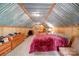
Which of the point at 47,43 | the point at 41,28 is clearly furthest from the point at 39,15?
the point at 47,43

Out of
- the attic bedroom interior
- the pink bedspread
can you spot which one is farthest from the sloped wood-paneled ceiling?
the pink bedspread

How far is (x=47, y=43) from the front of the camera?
50.5 inches

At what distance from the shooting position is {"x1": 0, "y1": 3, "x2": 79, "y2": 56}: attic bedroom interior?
4.01ft

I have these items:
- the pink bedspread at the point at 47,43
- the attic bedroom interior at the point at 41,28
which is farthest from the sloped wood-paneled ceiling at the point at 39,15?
the pink bedspread at the point at 47,43

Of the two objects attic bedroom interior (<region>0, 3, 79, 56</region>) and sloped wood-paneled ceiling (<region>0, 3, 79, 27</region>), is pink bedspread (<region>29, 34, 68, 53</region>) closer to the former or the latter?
attic bedroom interior (<region>0, 3, 79, 56</region>)

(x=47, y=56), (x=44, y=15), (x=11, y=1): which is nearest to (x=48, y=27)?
(x=44, y=15)

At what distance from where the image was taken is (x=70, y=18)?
1.26m

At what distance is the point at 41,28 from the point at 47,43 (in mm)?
117

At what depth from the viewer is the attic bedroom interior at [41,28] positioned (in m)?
1.22

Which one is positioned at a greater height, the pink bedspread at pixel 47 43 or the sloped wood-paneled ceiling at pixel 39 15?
the sloped wood-paneled ceiling at pixel 39 15

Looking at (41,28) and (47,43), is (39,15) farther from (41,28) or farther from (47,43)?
(47,43)

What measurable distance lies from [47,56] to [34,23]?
25 centimetres

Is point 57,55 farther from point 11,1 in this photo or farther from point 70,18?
point 11,1

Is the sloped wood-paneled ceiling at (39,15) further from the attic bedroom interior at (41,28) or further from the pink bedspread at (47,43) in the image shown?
the pink bedspread at (47,43)
